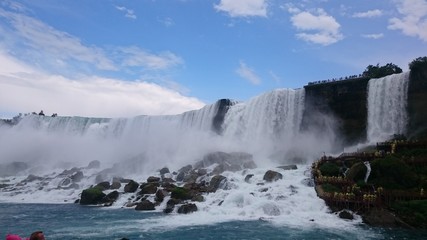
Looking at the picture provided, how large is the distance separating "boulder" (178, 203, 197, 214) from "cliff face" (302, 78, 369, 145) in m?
23.2

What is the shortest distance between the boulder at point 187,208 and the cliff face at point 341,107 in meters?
23.2

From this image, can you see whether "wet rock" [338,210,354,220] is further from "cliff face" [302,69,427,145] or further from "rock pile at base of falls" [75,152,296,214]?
"cliff face" [302,69,427,145]

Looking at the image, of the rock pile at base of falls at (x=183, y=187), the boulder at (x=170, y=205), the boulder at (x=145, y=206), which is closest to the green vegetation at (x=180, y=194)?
the rock pile at base of falls at (x=183, y=187)

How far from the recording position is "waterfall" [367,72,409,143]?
37969 mm

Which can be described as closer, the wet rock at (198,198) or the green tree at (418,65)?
the wet rock at (198,198)

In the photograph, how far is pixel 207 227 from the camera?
2222cm

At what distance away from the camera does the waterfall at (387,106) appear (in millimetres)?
37969

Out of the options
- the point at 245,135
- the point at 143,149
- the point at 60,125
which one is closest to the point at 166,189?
the point at 245,135

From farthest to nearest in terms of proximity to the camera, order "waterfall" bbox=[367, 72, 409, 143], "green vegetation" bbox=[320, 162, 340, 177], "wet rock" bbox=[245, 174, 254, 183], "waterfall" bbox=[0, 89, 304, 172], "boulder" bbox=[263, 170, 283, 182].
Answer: "waterfall" bbox=[0, 89, 304, 172], "waterfall" bbox=[367, 72, 409, 143], "wet rock" bbox=[245, 174, 254, 183], "boulder" bbox=[263, 170, 283, 182], "green vegetation" bbox=[320, 162, 340, 177]

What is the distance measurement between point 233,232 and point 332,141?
27847mm

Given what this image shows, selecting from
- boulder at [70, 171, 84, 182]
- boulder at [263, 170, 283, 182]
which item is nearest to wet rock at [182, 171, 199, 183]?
boulder at [263, 170, 283, 182]

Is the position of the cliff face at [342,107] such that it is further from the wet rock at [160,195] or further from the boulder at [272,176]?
the wet rock at [160,195]

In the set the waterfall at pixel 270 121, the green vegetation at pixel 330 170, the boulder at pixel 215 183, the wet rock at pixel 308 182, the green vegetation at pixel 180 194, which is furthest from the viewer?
the waterfall at pixel 270 121

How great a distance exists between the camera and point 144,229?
2177 centimetres
